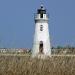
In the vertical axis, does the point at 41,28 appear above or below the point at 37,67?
above

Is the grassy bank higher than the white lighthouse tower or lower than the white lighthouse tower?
lower

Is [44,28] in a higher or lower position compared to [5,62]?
higher

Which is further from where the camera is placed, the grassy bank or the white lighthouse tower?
the white lighthouse tower

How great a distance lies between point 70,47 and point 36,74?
109 centimetres

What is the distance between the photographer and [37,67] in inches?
149

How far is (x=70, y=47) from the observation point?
4.53m

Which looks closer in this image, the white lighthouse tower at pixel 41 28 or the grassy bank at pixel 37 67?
the grassy bank at pixel 37 67

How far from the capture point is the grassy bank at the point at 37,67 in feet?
11.9

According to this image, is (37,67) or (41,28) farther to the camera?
(41,28)

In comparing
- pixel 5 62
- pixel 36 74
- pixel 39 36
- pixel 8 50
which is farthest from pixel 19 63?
pixel 39 36

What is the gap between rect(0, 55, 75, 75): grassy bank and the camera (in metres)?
3.62

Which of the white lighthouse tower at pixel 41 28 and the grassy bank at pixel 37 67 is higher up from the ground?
the white lighthouse tower at pixel 41 28

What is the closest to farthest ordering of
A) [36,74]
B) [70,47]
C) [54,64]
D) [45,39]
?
[36,74] < [54,64] < [70,47] < [45,39]

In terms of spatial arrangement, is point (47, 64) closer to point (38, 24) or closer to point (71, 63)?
point (71, 63)
